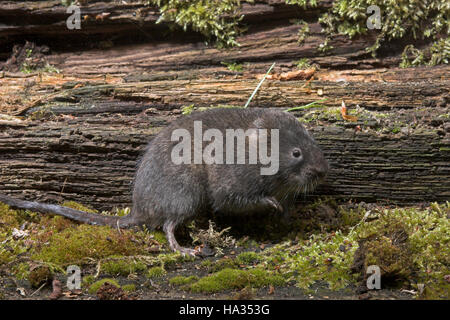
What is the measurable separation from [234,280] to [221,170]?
65.1 inches

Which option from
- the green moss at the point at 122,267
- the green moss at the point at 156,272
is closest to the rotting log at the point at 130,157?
the green moss at the point at 122,267

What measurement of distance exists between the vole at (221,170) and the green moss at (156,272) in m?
0.62

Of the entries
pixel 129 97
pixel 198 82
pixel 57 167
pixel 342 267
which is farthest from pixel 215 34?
pixel 342 267

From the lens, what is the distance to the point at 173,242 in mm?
6254

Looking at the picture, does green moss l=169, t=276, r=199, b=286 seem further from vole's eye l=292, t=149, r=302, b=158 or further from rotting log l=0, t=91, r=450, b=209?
rotting log l=0, t=91, r=450, b=209

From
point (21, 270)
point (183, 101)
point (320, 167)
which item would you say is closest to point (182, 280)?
point (21, 270)

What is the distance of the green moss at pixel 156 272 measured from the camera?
549 cm

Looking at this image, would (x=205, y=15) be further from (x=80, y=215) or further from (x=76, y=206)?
(x=80, y=215)

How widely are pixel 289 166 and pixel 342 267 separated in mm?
1448

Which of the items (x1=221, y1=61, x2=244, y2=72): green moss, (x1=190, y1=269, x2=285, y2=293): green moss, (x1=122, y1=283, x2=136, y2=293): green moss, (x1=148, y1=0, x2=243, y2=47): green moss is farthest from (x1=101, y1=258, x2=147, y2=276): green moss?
(x1=148, y1=0, x2=243, y2=47): green moss

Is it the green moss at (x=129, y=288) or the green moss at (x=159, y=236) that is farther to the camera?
the green moss at (x=159, y=236)

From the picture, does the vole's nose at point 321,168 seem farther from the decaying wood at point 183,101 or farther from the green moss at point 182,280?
the green moss at point 182,280

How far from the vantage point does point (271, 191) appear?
6367 millimetres

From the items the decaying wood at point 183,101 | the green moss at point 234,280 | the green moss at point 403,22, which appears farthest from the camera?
the green moss at point 403,22
